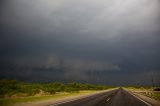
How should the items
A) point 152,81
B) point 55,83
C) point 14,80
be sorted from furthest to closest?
point 55,83, point 152,81, point 14,80

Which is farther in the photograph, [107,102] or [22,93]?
[22,93]

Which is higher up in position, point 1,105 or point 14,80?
point 14,80

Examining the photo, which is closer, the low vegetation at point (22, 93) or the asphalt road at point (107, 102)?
the asphalt road at point (107, 102)

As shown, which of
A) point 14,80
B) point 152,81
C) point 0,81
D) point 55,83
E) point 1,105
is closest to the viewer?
point 1,105

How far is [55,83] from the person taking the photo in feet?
345

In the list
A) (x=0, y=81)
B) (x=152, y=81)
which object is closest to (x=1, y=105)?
(x=0, y=81)

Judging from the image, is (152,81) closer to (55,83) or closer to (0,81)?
(55,83)

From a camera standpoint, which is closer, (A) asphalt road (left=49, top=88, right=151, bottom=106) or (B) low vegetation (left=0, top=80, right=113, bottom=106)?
(A) asphalt road (left=49, top=88, right=151, bottom=106)

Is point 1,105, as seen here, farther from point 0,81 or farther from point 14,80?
point 0,81

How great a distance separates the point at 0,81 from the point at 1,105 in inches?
2093

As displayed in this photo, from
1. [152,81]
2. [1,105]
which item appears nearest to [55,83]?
[152,81]

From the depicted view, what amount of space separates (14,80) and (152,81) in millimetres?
61780

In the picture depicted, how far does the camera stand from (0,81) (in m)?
66.8

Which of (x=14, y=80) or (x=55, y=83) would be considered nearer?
(x=14, y=80)
